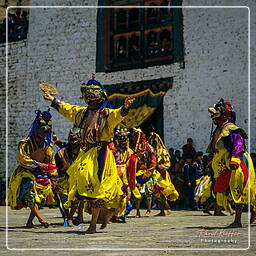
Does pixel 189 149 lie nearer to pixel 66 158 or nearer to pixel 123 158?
pixel 123 158

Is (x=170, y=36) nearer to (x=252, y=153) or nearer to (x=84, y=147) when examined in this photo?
(x=252, y=153)

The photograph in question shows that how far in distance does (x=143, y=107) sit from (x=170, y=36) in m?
2.11

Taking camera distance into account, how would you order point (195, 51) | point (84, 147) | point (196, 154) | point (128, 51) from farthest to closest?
point (128, 51), point (195, 51), point (196, 154), point (84, 147)

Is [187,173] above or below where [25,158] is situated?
below

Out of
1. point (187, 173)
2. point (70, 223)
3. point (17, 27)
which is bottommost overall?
point (70, 223)

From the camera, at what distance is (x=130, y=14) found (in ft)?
59.9

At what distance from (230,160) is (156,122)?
30.3 feet

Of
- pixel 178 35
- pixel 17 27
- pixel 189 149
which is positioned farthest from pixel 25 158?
pixel 17 27

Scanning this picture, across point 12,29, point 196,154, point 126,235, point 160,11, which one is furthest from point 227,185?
point 12,29

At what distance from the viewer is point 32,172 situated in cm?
880

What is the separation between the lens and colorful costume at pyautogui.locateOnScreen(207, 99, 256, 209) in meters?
8.23

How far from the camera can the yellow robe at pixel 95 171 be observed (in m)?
7.43

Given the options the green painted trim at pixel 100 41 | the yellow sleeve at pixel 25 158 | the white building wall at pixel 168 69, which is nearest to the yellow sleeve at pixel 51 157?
the yellow sleeve at pixel 25 158

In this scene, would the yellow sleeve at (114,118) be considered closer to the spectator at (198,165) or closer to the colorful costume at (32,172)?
the colorful costume at (32,172)
